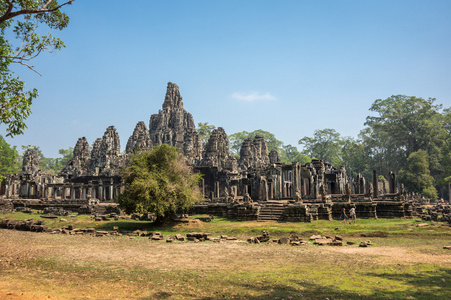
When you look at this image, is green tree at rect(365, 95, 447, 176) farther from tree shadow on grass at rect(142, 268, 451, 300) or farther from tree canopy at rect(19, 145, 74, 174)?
tree canopy at rect(19, 145, 74, 174)

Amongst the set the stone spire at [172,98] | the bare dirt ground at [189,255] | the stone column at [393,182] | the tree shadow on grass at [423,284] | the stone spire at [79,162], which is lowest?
the bare dirt ground at [189,255]

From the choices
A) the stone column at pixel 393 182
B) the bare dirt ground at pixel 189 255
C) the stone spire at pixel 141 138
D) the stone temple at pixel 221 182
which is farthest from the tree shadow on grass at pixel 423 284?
A: the stone spire at pixel 141 138

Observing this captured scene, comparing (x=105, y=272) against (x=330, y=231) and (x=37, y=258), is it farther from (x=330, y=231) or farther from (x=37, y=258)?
(x=330, y=231)

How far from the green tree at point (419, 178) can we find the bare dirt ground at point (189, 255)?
37.6m

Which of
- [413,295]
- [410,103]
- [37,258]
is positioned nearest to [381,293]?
[413,295]

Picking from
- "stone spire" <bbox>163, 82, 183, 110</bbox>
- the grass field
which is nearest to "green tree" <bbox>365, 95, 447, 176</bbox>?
"stone spire" <bbox>163, 82, 183, 110</bbox>

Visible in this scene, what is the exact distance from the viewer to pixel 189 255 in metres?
11.7

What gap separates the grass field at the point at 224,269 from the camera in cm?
684

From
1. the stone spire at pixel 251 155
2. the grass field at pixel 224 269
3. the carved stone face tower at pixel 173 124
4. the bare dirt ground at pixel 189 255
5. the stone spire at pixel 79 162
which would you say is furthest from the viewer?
the carved stone face tower at pixel 173 124

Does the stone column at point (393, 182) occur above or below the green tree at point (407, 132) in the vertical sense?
below

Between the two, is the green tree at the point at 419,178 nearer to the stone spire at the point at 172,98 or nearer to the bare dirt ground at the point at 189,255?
the bare dirt ground at the point at 189,255

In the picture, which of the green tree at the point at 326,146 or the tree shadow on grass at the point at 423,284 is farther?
the green tree at the point at 326,146

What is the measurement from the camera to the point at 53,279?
788cm

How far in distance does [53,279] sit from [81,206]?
87.9ft
